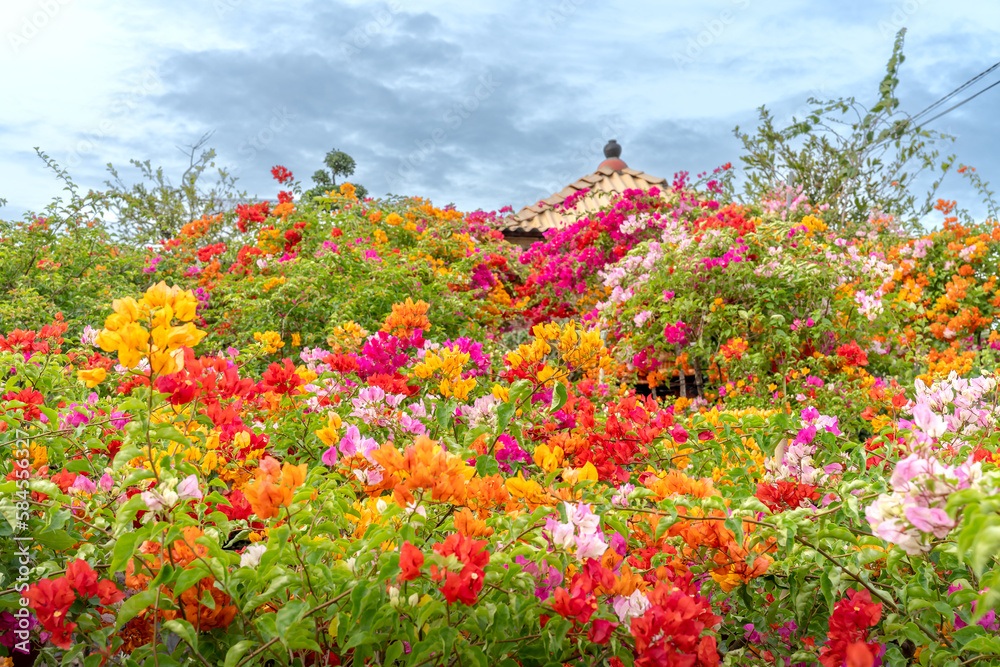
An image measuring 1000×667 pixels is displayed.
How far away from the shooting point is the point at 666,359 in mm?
4941

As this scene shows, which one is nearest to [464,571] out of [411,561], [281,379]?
[411,561]

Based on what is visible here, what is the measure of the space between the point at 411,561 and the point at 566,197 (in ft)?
31.8

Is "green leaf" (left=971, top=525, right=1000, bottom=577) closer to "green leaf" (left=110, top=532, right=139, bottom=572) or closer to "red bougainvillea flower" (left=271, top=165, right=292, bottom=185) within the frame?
"green leaf" (left=110, top=532, right=139, bottom=572)

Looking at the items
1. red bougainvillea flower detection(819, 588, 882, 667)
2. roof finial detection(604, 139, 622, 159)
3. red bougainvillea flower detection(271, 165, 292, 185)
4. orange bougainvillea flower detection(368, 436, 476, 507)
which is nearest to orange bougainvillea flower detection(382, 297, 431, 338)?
orange bougainvillea flower detection(368, 436, 476, 507)

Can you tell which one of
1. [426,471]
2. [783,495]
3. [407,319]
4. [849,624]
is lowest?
[849,624]

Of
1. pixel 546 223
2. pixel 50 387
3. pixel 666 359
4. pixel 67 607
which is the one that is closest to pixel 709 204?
pixel 666 359

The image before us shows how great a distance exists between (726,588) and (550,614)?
35cm

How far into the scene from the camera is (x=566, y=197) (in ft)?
33.4

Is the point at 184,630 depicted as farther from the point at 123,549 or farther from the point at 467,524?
the point at 467,524

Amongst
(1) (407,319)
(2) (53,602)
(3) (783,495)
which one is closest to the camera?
(2) (53,602)

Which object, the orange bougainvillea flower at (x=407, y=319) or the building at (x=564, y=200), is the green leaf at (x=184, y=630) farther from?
the building at (x=564, y=200)

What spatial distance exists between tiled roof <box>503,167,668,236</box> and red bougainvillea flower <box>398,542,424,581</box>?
344 inches

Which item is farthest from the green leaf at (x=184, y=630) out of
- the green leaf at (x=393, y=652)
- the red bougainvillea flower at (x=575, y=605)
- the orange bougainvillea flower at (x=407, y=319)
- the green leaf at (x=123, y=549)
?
the orange bougainvillea flower at (x=407, y=319)

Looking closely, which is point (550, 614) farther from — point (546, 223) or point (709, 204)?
point (546, 223)
